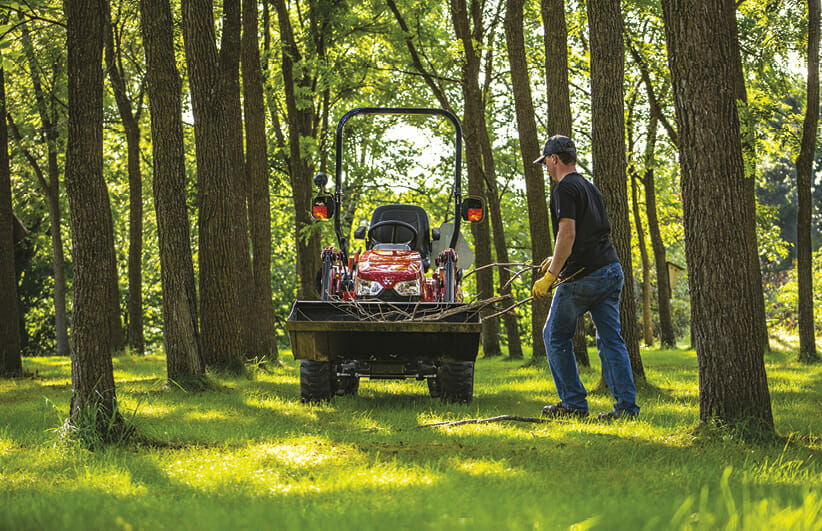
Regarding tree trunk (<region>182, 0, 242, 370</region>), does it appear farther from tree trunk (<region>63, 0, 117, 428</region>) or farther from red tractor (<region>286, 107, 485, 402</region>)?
tree trunk (<region>63, 0, 117, 428</region>)

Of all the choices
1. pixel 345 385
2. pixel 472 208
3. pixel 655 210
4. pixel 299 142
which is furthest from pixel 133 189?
pixel 655 210

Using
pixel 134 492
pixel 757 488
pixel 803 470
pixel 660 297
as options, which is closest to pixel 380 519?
pixel 134 492

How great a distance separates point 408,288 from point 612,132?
117 inches

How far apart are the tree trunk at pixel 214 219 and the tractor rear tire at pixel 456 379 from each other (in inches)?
163

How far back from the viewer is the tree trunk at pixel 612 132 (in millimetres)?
9664

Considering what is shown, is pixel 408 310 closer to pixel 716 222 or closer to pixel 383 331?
pixel 383 331

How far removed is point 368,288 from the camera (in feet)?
31.4

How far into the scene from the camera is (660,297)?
24.2 metres

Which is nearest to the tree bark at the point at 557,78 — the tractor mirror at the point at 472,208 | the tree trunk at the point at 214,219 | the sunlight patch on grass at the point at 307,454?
the tractor mirror at the point at 472,208

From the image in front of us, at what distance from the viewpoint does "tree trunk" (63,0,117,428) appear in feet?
21.0

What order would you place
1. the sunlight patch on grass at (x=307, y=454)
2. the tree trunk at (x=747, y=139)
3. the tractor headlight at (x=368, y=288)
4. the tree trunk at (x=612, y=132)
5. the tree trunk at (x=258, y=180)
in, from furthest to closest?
the tree trunk at (x=258, y=180) < the tree trunk at (x=747, y=139) < the tree trunk at (x=612, y=132) < the tractor headlight at (x=368, y=288) < the sunlight patch on grass at (x=307, y=454)

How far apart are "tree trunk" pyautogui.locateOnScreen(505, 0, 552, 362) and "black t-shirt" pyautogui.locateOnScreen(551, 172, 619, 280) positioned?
6.41 m

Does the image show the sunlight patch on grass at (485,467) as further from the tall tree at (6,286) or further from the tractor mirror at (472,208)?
the tall tree at (6,286)

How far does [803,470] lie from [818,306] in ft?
114
